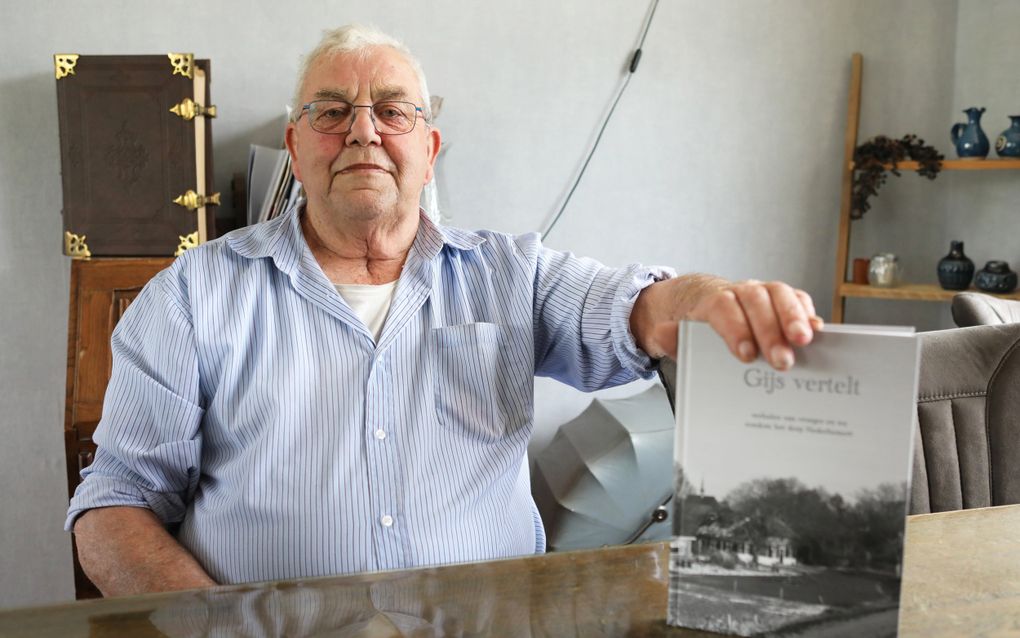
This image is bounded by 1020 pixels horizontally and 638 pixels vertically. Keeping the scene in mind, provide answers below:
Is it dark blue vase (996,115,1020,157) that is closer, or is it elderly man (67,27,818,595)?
elderly man (67,27,818,595)

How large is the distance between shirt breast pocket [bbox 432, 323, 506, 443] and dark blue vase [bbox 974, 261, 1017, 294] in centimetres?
214

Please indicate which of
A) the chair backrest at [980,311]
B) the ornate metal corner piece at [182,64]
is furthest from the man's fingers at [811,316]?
the ornate metal corner piece at [182,64]

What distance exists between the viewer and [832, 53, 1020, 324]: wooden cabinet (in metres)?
2.88

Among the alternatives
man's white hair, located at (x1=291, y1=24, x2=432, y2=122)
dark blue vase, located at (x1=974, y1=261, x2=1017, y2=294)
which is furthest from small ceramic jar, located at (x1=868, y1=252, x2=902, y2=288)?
man's white hair, located at (x1=291, y1=24, x2=432, y2=122)

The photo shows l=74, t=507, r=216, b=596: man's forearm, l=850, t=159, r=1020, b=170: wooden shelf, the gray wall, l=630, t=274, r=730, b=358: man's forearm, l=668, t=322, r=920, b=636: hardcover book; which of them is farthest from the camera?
l=850, t=159, r=1020, b=170: wooden shelf

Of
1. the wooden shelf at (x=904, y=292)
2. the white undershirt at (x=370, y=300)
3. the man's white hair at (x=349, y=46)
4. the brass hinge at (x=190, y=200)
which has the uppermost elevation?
the man's white hair at (x=349, y=46)

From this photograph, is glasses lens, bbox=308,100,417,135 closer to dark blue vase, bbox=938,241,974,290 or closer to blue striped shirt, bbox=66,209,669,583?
blue striped shirt, bbox=66,209,669,583

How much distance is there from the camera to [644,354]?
1242 mm

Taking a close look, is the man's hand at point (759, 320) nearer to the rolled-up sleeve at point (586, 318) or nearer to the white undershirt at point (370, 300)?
the rolled-up sleeve at point (586, 318)

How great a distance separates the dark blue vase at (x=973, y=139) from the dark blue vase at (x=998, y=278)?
14.3 inches

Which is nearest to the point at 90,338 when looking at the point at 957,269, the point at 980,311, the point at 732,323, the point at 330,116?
the point at 330,116

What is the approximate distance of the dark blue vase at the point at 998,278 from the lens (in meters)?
2.81

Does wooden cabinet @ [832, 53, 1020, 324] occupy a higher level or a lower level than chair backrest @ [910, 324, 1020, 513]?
higher

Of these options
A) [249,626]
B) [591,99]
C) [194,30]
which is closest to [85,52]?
[194,30]
